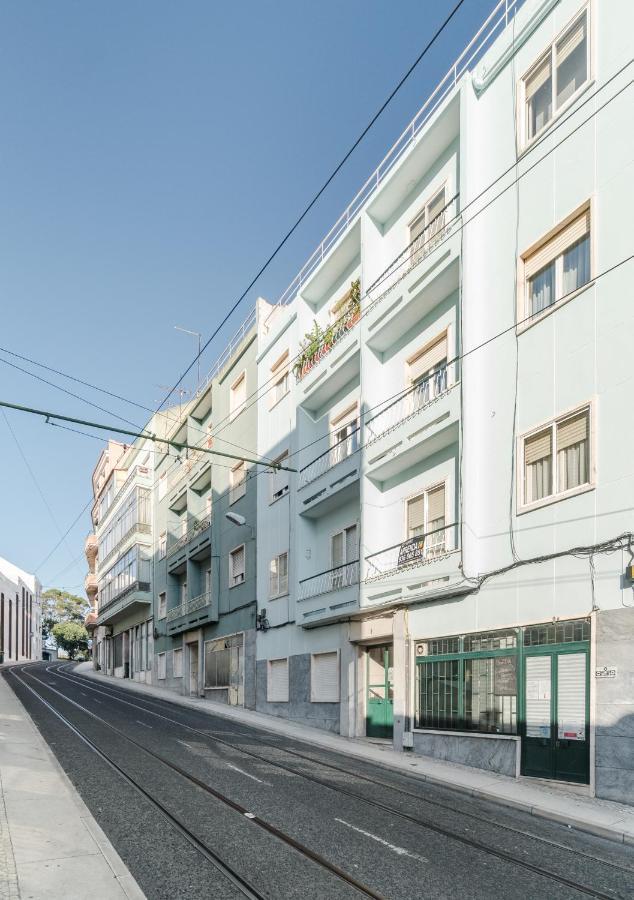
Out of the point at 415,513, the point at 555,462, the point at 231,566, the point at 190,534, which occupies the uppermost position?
the point at 555,462

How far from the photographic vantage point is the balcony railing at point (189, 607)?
3519cm

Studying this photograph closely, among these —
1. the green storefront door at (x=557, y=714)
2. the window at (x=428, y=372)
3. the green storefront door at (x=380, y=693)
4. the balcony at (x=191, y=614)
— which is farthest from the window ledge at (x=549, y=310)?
the balcony at (x=191, y=614)

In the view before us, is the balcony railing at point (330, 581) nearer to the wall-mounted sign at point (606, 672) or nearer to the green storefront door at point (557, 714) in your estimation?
the green storefront door at point (557, 714)

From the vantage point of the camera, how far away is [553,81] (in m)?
15.5

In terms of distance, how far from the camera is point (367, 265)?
73.1ft

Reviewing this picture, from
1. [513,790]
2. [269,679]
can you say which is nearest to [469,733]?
[513,790]

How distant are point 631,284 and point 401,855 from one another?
960 centimetres

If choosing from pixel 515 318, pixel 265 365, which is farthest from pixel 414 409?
pixel 265 365

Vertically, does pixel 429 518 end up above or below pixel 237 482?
below

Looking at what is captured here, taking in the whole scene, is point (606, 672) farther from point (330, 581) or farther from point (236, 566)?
point (236, 566)

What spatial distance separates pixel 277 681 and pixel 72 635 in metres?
89.2

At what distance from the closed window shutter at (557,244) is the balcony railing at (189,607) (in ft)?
74.8

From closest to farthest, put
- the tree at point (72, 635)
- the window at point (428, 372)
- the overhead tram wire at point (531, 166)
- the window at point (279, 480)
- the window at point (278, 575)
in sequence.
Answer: the overhead tram wire at point (531, 166)
the window at point (428, 372)
the window at point (278, 575)
the window at point (279, 480)
the tree at point (72, 635)

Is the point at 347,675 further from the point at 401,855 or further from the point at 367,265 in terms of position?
the point at 401,855
